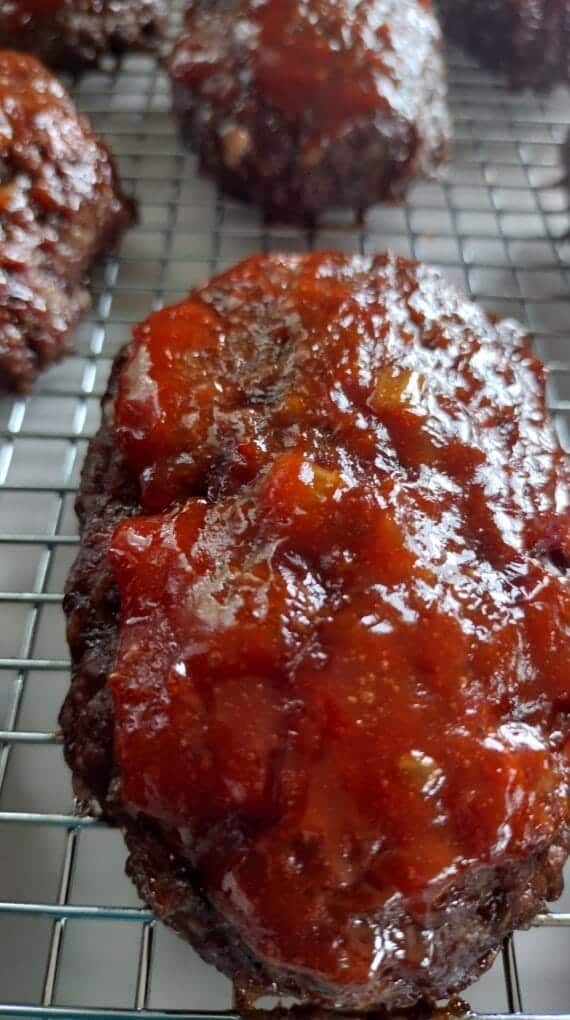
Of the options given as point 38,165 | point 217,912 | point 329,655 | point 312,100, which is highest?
point 312,100

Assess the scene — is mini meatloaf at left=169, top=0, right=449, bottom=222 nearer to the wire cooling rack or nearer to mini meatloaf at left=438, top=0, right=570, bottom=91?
the wire cooling rack

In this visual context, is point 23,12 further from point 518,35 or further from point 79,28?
point 518,35

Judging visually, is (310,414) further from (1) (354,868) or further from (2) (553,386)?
(2) (553,386)

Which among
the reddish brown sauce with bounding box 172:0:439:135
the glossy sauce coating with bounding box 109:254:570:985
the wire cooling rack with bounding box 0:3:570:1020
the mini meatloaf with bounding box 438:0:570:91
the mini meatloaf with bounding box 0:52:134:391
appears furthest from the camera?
the mini meatloaf with bounding box 438:0:570:91

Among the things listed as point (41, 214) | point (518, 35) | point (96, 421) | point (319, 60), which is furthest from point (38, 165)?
point (518, 35)

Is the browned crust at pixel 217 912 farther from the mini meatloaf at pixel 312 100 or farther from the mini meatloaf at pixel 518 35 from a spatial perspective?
the mini meatloaf at pixel 518 35

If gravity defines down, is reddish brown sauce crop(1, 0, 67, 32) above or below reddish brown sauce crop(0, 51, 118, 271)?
above

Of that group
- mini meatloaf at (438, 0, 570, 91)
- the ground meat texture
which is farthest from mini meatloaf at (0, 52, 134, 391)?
mini meatloaf at (438, 0, 570, 91)
